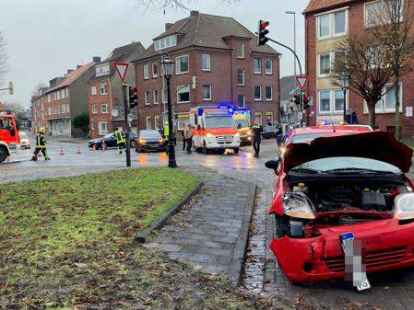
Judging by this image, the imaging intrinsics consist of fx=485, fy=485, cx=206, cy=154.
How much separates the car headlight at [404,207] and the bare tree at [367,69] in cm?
2000

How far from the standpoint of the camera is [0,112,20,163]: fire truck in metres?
25.1

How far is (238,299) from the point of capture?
4383mm

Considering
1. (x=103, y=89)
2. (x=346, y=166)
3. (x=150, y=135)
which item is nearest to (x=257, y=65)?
(x=150, y=135)

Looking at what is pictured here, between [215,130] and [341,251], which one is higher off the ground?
[215,130]

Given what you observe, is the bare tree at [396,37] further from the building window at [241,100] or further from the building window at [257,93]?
the building window at [257,93]

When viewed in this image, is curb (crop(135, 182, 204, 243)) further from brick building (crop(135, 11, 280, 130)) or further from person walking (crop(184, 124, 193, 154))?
brick building (crop(135, 11, 280, 130))

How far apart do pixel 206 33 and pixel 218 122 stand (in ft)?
84.3

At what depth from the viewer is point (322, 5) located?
37.4 m

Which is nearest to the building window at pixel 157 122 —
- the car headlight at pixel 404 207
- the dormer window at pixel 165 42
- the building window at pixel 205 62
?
the dormer window at pixel 165 42

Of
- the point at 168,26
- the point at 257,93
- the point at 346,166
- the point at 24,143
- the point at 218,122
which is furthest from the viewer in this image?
the point at 168,26

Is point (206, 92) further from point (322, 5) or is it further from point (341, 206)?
point (341, 206)

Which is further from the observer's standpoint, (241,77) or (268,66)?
(268,66)

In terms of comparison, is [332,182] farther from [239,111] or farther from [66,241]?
[239,111]


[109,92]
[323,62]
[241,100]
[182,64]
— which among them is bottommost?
[241,100]
